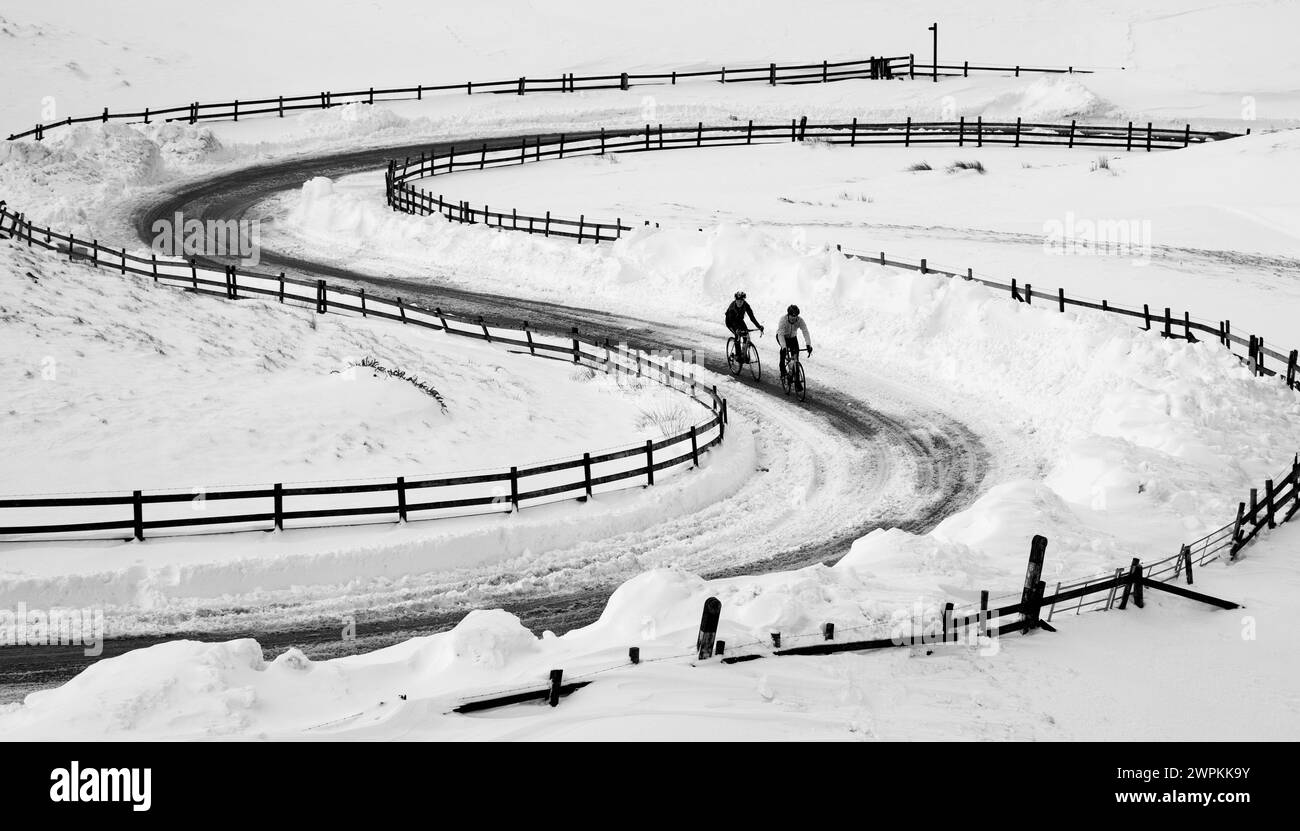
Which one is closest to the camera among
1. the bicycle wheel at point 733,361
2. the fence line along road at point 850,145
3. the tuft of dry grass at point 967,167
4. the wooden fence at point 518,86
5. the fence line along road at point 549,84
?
the bicycle wheel at point 733,361

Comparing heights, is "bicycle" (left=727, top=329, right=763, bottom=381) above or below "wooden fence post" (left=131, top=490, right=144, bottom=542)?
above

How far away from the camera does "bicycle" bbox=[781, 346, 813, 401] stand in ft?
76.4

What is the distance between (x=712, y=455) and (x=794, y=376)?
384cm

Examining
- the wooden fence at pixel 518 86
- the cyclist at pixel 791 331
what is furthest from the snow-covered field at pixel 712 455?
the wooden fence at pixel 518 86

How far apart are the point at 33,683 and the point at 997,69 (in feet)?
199

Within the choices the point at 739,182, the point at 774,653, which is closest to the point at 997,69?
the point at 739,182

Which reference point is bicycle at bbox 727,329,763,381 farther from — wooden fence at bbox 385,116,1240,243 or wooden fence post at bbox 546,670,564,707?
wooden fence at bbox 385,116,1240,243

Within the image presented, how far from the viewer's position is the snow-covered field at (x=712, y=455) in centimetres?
1168

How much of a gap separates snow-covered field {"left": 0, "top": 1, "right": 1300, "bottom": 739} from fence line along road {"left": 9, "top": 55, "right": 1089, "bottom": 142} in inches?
196

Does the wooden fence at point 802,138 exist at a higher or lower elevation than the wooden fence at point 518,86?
lower

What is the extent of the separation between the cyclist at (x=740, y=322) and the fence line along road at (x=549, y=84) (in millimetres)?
35038

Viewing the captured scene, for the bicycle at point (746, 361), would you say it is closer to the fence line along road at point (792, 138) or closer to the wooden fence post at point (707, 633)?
the wooden fence post at point (707, 633)

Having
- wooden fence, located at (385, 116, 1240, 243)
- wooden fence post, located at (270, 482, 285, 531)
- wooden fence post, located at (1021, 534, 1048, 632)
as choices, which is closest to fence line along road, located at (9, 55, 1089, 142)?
wooden fence, located at (385, 116, 1240, 243)
